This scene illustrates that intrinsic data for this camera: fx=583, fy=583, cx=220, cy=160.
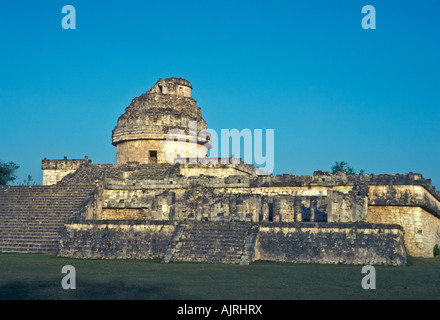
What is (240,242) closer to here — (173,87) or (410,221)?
(410,221)

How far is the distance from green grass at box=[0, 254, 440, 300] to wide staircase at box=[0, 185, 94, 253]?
205 inches

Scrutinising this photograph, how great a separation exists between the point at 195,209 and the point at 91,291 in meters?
10.5

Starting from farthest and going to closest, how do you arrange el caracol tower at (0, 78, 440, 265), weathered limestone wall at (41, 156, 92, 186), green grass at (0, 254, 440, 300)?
1. weathered limestone wall at (41, 156, 92, 186)
2. el caracol tower at (0, 78, 440, 265)
3. green grass at (0, 254, 440, 300)

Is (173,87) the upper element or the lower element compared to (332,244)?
upper

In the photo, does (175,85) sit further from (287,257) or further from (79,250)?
(287,257)

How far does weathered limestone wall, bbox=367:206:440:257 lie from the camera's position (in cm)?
2441

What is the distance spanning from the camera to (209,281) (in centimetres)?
1333

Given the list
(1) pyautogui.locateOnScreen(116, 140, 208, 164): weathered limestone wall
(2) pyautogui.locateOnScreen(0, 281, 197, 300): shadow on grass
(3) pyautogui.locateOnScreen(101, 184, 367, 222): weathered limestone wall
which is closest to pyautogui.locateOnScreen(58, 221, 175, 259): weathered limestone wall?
(3) pyautogui.locateOnScreen(101, 184, 367, 222): weathered limestone wall

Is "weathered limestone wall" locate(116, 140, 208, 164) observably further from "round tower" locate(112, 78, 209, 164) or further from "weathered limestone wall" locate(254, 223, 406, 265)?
"weathered limestone wall" locate(254, 223, 406, 265)

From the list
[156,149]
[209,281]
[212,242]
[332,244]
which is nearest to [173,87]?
[156,149]
